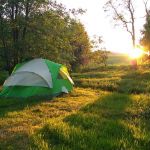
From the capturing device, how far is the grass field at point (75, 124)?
11195 mm

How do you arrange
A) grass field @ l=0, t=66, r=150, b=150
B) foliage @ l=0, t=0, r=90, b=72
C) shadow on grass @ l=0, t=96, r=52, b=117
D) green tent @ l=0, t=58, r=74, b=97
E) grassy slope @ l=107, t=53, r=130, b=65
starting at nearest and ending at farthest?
grass field @ l=0, t=66, r=150, b=150 < shadow on grass @ l=0, t=96, r=52, b=117 < green tent @ l=0, t=58, r=74, b=97 < foliage @ l=0, t=0, r=90, b=72 < grassy slope @ l=107, t=53, r=130, b=65

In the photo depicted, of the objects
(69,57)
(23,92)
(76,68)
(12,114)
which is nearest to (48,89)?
(23,92)

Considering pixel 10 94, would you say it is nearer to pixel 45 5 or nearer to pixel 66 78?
pixel 66 78

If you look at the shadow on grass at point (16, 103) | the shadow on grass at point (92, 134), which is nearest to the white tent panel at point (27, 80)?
the shadow on grass at point (16, 103)

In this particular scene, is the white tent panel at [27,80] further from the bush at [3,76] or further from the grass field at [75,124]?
the bush at [3,76]

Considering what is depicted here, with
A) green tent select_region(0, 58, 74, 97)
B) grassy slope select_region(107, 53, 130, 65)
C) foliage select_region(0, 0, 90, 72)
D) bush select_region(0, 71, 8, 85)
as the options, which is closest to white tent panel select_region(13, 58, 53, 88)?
green tent select_region(0, 58, 74, 97)

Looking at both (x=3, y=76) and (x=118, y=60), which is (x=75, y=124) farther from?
(x=118, y=60)

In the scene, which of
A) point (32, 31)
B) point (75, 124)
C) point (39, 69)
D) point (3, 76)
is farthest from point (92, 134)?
point (3, 76)

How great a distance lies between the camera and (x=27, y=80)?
72.1ft

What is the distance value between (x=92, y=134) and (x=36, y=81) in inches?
409

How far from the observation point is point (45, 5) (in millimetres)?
27781

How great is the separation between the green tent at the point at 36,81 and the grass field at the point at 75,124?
107 cm

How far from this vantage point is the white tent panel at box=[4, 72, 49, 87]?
71.5 ft

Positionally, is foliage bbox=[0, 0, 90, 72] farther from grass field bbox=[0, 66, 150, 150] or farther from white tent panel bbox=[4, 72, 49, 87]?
grass field bbox=[0, 66, 150, 150]
